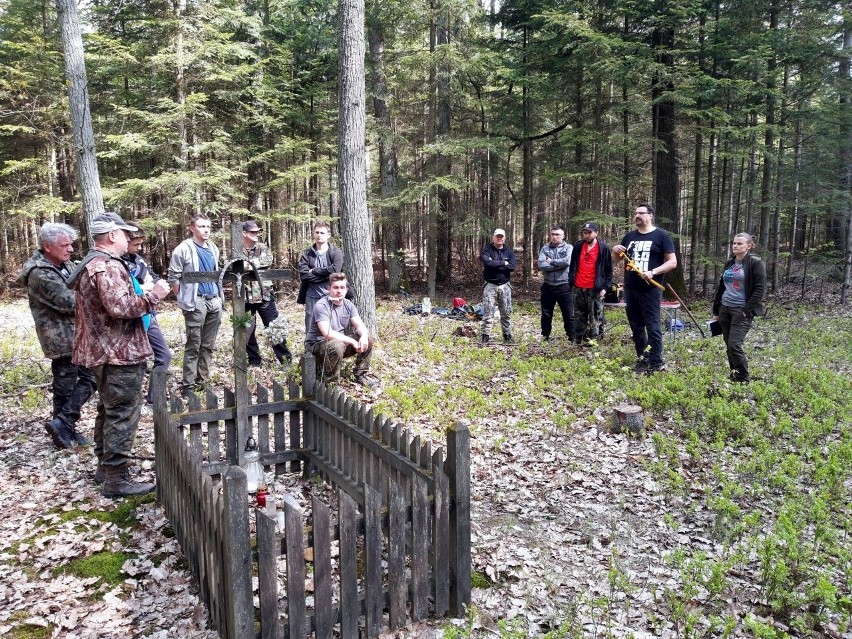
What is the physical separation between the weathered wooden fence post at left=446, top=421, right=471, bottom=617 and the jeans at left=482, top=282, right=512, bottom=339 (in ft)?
23.1

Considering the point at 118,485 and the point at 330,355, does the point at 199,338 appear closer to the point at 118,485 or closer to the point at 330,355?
the point at 330,355

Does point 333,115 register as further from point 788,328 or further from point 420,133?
point 788,328

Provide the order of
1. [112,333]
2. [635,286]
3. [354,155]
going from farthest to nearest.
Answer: [354,155], [635,286], [112,333]

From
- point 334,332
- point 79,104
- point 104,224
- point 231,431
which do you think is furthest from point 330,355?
point 79,104

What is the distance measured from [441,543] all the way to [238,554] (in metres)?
1.14

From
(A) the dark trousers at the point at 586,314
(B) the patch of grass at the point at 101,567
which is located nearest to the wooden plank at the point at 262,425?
(B) the patch of grass at the point at 101,567

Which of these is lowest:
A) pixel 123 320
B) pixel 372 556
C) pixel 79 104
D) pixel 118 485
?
pixel 118 485

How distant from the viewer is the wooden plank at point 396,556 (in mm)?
2938

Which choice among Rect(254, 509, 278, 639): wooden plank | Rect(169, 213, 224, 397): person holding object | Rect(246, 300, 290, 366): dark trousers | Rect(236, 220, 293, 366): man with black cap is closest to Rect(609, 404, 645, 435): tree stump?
Rect(236, 220, 293, 366): man with black cap

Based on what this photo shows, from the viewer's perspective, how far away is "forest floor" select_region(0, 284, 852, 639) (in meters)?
3.21

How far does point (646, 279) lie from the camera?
7691 mm

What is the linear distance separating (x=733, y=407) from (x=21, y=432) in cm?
775

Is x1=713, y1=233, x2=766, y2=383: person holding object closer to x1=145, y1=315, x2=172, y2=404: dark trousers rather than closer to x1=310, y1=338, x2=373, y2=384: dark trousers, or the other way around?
x1=310, y1=338, x2=373, y2=384: dark trousers

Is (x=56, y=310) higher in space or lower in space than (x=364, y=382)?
higher
